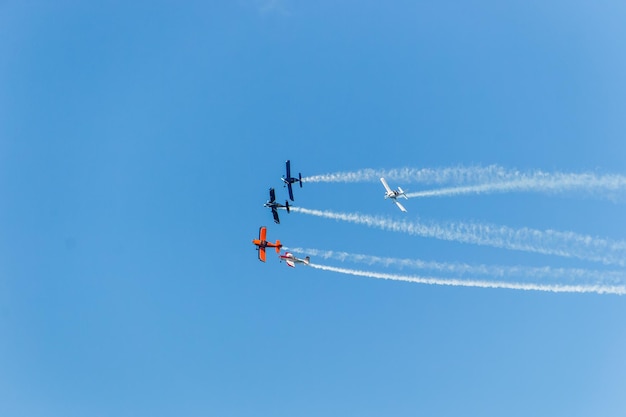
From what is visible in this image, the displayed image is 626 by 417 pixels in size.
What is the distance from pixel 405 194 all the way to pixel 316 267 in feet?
52.4

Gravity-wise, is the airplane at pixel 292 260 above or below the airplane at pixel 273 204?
below

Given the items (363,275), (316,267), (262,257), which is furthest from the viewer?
(262,257)

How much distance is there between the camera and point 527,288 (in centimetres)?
5519

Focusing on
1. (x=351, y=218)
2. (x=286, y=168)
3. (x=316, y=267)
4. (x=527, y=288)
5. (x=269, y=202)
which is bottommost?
(x=527, y=288)

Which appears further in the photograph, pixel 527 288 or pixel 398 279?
pixel 398 279

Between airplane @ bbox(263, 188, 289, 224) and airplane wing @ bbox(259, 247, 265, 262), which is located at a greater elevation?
airplane @ bbox(263, 188, 289, 224)

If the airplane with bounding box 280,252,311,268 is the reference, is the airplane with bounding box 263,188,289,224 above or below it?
above

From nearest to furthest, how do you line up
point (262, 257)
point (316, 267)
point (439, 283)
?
1. point (439, 283)
2. point (316, 267)
3. point (262, 257)

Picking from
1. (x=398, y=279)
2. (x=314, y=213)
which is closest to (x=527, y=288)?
(x=398, y=279)

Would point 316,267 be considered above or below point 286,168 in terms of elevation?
below

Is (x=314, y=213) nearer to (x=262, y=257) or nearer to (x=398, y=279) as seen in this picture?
(x=262, y=257)

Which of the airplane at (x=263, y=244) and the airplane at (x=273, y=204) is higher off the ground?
the airplane at (x=273, y=204)

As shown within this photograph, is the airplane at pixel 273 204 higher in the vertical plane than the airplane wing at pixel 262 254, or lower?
higher

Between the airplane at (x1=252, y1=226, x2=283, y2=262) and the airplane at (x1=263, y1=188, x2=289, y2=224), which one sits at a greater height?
the airplane at (x1=263, y1=188, x2=289, y2=224)
